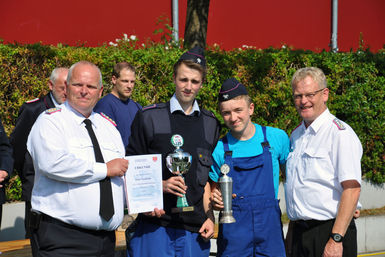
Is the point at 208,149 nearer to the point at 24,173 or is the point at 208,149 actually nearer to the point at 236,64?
the point at 24,173

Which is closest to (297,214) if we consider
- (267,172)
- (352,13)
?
(267,172)

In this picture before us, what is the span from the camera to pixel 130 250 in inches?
146

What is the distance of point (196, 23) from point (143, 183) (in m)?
5.55

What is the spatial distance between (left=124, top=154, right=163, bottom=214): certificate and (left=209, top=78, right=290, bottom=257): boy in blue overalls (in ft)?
1.43

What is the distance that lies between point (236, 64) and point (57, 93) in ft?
11.6

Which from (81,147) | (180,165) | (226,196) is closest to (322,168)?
(226,196)

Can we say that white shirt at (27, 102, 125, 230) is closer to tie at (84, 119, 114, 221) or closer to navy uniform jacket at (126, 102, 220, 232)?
tie at (84, 119, 114, 221)

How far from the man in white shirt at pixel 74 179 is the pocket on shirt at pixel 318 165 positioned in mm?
1334

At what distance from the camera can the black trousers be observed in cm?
331

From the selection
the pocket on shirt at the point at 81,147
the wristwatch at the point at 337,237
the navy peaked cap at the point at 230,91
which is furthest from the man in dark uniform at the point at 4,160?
the wristwatch at the point at 337,237

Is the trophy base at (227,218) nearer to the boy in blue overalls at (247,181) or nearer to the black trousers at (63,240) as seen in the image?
the boy in blue overalls at (247,181)

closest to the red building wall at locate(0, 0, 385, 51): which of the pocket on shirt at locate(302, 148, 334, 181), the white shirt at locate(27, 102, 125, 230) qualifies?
the white shirt at locate(27, 102, 125, 230)

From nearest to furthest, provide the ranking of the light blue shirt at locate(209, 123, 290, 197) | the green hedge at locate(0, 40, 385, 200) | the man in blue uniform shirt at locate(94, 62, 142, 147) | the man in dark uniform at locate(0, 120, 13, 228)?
the light blue shirt at locate(209, 123, 290, 197)
the man in dark uniform at locate(0, 120, 13, 228)
the man in blue uniform shirt at locate(94, 62, 142, 147)
the green hedge at locate(0, 40, 385, 200)

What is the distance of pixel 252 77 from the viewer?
816 centimetres
